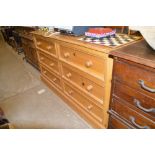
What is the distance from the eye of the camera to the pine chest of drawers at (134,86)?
747mm

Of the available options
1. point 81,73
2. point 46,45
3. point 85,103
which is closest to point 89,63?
point 81,73

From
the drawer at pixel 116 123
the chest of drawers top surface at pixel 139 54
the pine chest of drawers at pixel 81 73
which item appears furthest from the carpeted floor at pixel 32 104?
the chest of drawers top surface at pixel 139 54

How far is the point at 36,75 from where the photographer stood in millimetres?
2609

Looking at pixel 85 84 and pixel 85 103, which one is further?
pixel 85 103

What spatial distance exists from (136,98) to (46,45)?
1246 millimetres

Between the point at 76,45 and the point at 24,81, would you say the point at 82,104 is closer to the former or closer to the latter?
the point at 76,45

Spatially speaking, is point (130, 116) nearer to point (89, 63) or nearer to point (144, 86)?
point (144, 86)

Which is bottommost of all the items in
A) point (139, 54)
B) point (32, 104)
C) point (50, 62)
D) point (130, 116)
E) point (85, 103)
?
point (32, 104)

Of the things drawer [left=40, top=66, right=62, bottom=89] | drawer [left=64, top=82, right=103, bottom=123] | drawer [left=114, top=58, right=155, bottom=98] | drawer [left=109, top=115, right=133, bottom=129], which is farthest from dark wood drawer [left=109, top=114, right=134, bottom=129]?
drawer [left=40, top=66, right=62, bottom=89]

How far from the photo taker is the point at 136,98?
0.86 m

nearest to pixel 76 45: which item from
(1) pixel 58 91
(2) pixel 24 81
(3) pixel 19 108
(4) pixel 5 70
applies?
(1) pixel 58 91

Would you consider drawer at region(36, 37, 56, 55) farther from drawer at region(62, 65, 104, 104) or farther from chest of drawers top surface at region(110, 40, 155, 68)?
chest of drawers top surface at region(110, 40, 155, 68)

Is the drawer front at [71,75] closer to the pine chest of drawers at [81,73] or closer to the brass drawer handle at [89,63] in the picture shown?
the pine chest of drawers at [81,73]
